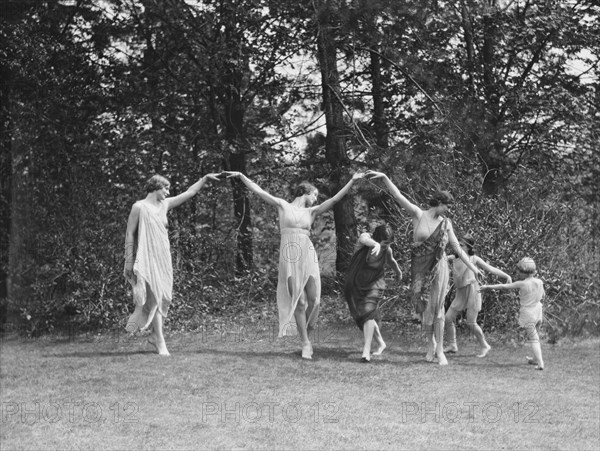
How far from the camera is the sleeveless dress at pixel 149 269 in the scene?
10.9 metres

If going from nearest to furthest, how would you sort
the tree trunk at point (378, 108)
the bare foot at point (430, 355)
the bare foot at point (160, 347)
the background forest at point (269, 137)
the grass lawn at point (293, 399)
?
1. the grass lawn at point (293, 399)
2. the bare foot at point (430, 355)
3. the bare foot at point (160, 347)
4. the background forest at point (269, 137)
5. the tree trunk at point (378, 108)

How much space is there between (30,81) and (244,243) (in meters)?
4.91

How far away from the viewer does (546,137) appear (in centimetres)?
1680

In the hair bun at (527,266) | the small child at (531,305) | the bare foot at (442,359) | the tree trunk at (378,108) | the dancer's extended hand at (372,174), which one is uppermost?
the tree trunk at (378,108)

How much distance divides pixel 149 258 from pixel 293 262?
1.87 metres

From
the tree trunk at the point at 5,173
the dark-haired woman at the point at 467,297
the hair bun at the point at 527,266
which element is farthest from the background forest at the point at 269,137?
the hair bun at the point at 527,266

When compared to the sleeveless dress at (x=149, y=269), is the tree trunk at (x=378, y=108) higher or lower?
higher

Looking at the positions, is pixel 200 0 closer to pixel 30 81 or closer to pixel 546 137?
pixel 30 81

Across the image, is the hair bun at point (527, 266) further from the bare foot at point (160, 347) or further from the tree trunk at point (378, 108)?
the tree trunk at point (378, 108)

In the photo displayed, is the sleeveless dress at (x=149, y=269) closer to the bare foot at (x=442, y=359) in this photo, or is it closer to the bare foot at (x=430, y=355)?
the bare foot at (x=430, y=355)

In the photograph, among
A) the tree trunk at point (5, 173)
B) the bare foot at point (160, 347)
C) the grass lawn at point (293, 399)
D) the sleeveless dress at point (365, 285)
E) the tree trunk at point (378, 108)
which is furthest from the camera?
the tree trunk at point (378, 108)

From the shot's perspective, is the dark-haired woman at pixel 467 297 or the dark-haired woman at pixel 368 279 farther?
the dark-haired woman at pixel 467 297

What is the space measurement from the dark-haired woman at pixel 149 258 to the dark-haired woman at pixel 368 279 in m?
2.45

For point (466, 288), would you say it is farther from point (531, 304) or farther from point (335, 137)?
point (335, 137)
